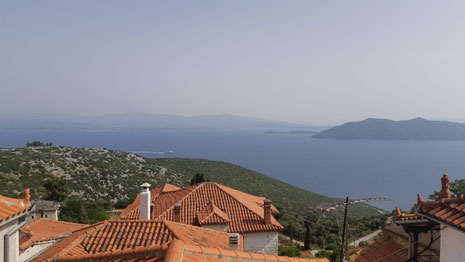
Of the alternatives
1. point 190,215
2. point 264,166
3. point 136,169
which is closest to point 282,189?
point 136,169

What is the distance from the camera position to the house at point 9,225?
4688mm

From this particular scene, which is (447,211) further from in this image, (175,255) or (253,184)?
(253,184)

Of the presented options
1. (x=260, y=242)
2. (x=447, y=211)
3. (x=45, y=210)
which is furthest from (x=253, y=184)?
(x=447, y=211)

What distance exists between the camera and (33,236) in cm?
1388

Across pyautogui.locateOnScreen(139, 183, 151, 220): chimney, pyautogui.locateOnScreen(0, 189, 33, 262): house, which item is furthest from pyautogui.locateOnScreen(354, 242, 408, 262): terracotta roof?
pyautogui.locateOnScreen(0, 189, 33, 262): house

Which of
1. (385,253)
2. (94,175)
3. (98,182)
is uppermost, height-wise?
(385,253)

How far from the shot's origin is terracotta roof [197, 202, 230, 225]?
12822mm

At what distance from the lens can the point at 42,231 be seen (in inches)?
599

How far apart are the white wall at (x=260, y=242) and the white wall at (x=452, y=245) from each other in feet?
31.1

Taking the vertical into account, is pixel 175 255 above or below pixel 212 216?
above

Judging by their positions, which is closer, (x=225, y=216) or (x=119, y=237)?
(x=119, y=237)

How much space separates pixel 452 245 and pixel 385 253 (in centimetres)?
244

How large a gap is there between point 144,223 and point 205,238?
6.06 ft

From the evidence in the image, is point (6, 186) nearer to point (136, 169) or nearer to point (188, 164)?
point (136, 169)
